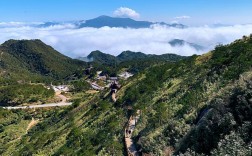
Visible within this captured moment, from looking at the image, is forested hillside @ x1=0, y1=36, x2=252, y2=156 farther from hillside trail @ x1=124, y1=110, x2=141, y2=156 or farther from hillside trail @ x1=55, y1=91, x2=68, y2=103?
hillside trail @ x1=55, y1=91, x2=68, y2=103

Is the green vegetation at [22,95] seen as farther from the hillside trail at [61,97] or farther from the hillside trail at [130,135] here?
the hillside trail at [130,135]

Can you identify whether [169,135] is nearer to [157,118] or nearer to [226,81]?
[157,118]

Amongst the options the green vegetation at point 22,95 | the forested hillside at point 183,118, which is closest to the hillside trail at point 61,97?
the green vegetation at point 22,95

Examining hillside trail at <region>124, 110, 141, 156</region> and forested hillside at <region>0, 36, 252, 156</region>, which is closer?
forested hillside at <region>0, 36, 252, 156</region>

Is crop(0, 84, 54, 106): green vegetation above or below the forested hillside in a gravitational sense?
below

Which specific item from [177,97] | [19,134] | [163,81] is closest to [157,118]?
[177,97]

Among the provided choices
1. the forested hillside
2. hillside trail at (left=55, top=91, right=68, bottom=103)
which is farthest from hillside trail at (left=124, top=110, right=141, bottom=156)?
hillside trail at (left=55, top=91, right=68, bottom=103)

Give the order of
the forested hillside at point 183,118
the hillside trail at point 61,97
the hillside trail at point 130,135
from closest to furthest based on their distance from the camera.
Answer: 1. the forested hillside at point 183,118
2. the hillside trail at point 130,135
3. the hillside trail at point 61,97

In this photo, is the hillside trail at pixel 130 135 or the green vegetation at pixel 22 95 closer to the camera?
the hillside trail at pixel 130 135

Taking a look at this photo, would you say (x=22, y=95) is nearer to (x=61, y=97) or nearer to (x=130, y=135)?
(x=61, y=97)
